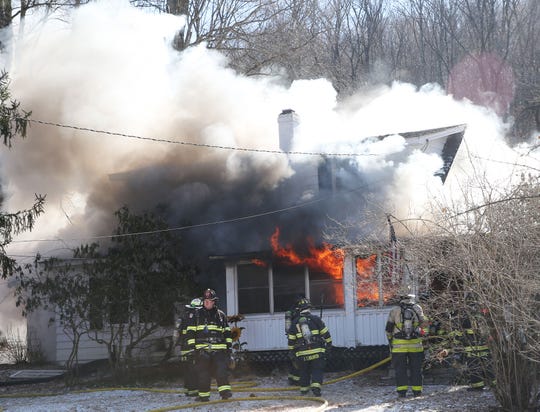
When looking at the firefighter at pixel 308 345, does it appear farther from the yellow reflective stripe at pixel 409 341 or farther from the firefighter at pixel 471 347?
the firefighter at pixel 471 347

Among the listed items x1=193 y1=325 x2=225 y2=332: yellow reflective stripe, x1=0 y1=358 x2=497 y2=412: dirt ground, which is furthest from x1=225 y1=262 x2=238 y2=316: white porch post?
x1=193 y1=325 x2=225 y2=332: yellow reflective stripe

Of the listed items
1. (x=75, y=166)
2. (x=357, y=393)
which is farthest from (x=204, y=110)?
(x=357, y=393)

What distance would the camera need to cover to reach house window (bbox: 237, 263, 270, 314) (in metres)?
15.8

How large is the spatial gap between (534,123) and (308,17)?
1023cm

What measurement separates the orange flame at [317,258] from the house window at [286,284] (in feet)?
0.68

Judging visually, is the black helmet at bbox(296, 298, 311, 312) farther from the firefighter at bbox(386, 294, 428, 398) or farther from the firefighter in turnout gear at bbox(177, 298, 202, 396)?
the firefighter in turnout gear at bbox(177, 298, 202, 396)

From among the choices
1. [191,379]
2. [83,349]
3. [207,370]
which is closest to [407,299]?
[207,370]

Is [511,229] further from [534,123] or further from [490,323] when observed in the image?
[534,123]

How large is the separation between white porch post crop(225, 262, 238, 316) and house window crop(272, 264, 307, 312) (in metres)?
0.84

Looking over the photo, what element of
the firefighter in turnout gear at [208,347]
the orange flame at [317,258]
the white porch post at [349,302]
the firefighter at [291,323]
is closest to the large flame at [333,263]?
the orange flame at [317,258]

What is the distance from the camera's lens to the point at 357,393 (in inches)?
495

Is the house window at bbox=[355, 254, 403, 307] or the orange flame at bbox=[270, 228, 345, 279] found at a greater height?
the orange flame at bbox=[270, 228, 345, 279]

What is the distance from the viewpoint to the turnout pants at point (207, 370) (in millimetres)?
11758

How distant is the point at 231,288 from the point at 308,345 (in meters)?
4.10
